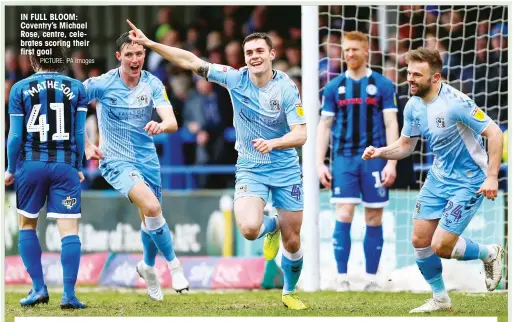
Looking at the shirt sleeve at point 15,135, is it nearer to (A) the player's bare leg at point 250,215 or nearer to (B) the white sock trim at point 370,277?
(A) the player's bare leg at point 250,215

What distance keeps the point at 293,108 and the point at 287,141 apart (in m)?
0.37

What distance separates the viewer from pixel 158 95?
928cm

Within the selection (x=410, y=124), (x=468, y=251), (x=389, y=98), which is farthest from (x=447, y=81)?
(x=468, y=251)

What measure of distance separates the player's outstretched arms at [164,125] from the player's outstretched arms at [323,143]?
205cm

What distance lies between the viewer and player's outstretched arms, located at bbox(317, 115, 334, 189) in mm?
10627

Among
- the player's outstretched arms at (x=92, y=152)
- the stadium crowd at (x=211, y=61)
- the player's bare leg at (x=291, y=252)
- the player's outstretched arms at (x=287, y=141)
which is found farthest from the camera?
the stadium crowd at (x=211, y=61)

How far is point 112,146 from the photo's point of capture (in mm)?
9375

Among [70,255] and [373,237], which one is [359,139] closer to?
[373,237]

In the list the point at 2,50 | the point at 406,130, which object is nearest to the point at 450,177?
the point at 406,130

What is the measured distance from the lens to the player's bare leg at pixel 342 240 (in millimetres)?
10688

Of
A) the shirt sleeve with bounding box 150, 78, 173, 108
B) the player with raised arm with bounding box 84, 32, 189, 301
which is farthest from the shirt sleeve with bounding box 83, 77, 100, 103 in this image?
the shirt sleeve with bounding box 150, 78, 173, 108

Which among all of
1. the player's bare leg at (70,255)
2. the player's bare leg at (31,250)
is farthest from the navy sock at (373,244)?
the player's bare leg at (31,250)

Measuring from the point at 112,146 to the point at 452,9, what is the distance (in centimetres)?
422

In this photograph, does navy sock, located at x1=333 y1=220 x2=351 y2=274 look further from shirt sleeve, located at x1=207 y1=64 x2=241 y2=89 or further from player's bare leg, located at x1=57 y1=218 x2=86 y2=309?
player's bare leg, located at x1=57 y1=218 x2=86 y2=309
